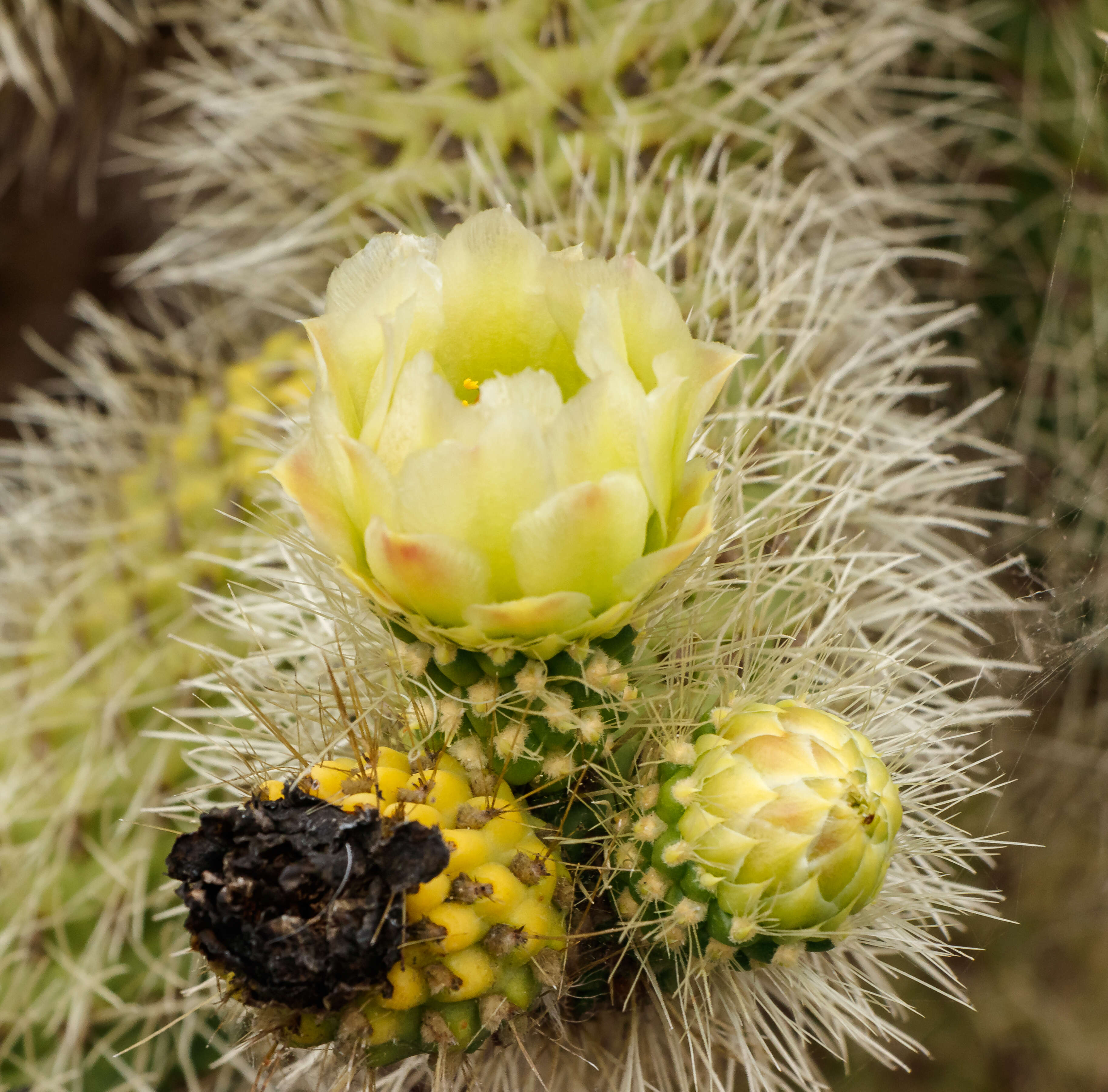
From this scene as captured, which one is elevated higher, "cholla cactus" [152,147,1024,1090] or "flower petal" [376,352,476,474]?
"flower petal" [376,352,476,474]

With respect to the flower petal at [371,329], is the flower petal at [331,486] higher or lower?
lower

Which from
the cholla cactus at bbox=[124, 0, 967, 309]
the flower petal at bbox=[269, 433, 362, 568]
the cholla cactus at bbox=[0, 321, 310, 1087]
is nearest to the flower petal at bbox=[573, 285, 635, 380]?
the flower petal at bbox=[269, 433, 362, 568]

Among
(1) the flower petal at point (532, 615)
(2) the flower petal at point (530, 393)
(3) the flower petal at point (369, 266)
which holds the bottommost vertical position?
(1) the flower petal at point (532, 615)

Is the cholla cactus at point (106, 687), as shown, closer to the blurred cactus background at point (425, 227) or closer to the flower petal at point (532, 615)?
the blurred cactus background at point (425, 227)

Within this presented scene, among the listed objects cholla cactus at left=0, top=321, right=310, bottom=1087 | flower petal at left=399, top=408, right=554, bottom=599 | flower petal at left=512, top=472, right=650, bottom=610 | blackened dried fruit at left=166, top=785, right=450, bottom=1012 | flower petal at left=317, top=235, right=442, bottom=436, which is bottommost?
cholla cactus at left=0, top=321, right=310, bottom=1087

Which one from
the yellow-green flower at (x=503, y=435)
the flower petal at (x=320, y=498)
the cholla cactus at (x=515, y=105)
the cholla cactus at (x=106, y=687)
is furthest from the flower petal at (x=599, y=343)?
the cholla cactus at (x=106, y=687)

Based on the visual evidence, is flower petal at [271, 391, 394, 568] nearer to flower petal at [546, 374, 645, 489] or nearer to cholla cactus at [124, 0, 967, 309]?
flower petal at [546, 374, 645, 489]
